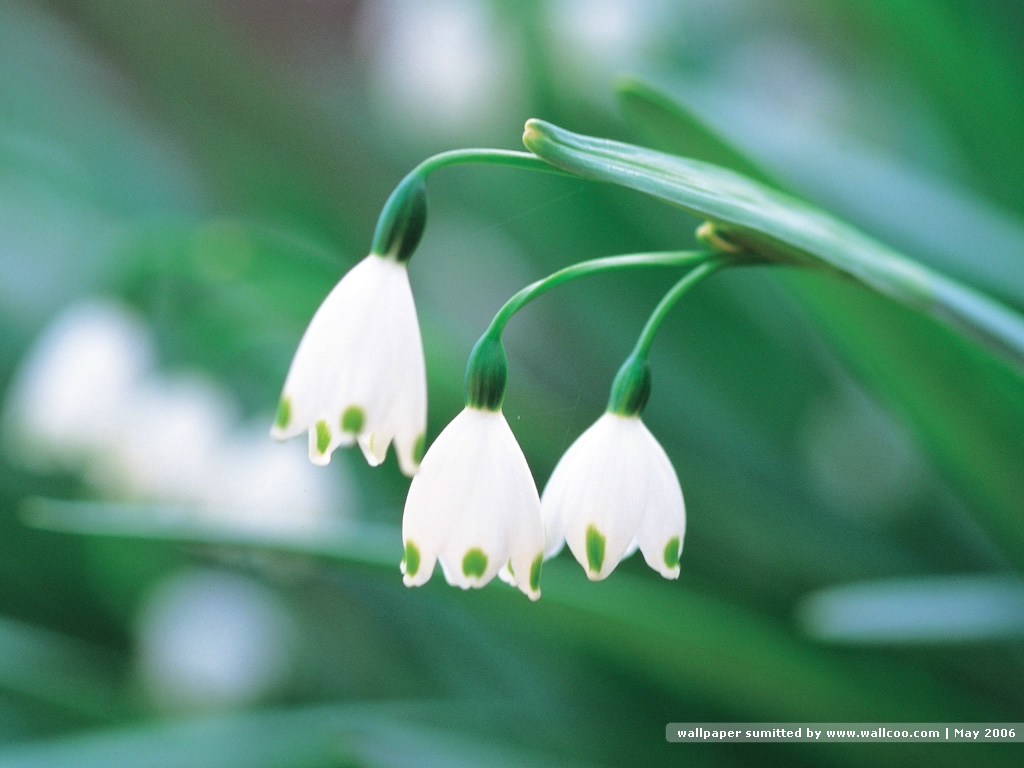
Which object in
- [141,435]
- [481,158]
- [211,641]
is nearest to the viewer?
[481,158]

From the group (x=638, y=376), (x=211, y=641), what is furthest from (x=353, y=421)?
(x=211, y=641)

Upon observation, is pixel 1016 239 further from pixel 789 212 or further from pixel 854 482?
pixel 789 212

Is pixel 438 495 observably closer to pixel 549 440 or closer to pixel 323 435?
pixel 323 435

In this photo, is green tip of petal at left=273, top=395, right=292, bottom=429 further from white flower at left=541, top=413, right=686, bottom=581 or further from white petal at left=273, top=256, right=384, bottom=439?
white flower at left=541, top=413, right=686, bottom=581

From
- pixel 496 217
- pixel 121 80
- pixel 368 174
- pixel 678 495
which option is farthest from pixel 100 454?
pixel 121 80

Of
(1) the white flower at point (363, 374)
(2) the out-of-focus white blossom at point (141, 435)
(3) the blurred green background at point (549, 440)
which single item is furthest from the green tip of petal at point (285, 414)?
(2) the out-of-focus white blossom at point (141, 435)

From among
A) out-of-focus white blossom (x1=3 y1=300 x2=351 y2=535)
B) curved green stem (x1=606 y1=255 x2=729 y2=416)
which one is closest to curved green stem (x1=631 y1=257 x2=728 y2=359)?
curved green stem (x1=606 y1=255 x2=729 y2=416)

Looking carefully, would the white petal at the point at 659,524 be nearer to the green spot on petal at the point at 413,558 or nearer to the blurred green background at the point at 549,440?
the green spot on petal at the point at 413,558
